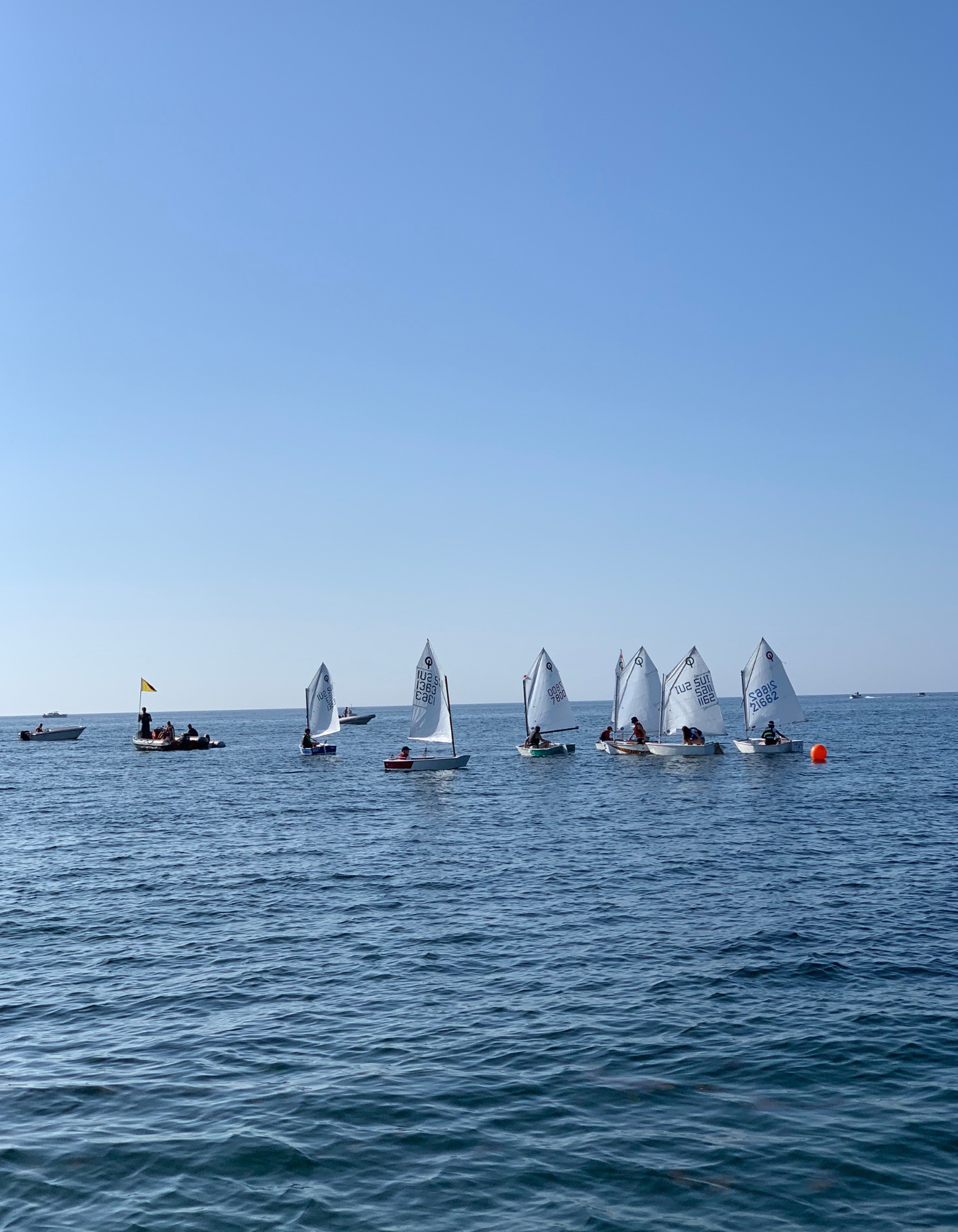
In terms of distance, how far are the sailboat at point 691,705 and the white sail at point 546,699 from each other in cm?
915

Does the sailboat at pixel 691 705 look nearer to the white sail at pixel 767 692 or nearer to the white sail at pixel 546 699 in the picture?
the white sail at pixel 767 692

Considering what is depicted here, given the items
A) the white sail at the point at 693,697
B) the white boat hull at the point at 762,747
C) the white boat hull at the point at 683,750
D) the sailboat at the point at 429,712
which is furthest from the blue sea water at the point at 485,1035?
the white boat hull at the point at 762,747

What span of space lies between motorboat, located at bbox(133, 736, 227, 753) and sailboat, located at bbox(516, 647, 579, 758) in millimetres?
47789

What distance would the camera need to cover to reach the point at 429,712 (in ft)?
237

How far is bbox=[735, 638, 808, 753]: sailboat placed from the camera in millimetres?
77500

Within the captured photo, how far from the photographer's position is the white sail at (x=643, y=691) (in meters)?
86.5

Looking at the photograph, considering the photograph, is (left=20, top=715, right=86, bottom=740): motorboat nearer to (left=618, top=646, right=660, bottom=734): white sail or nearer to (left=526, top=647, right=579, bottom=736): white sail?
(left=526, top=647, right=579, bottom=736): white sail

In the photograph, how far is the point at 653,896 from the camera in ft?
95.5

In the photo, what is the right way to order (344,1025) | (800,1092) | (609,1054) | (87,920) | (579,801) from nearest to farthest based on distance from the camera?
1. (800,1092)
2. (609,1054)
3. (344,1025)
4. (87,920)
5. (579,801)

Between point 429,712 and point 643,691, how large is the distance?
2420cm

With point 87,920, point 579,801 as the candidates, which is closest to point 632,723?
point 579,801

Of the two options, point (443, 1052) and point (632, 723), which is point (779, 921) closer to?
point (443, 1052)

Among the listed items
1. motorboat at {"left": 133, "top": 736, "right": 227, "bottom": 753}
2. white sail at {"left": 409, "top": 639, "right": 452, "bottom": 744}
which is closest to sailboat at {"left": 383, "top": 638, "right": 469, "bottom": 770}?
white sail at {"left": 409, "top": 639, "right": 452, "bottom": 744}

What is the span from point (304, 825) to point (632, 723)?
159 ft
